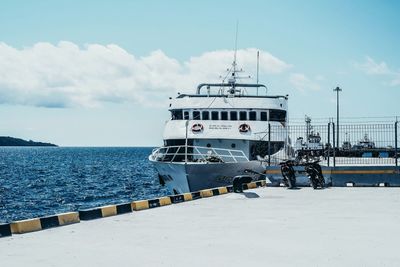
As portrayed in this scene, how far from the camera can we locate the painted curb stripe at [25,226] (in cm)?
1041

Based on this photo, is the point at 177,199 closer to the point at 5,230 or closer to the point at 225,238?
the point at 225,238

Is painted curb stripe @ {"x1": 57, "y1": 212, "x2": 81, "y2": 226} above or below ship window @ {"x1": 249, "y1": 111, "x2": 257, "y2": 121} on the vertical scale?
below

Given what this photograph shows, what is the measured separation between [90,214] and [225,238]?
3955 mm

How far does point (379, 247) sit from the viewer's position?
28.9 ft

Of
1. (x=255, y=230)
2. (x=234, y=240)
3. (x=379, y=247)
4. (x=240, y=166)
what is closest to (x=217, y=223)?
(x=255, y=230)

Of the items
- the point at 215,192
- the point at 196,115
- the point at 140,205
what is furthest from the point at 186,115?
the point at 140,205

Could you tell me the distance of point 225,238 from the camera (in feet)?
32.2

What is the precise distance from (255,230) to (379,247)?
2726 mm

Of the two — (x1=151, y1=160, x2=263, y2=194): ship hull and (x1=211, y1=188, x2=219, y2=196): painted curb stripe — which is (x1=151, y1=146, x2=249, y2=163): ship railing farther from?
(x1=211, y1=188, x2=219, y2=196): painted curb stripe

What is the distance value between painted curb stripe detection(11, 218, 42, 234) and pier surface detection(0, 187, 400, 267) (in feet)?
0.95

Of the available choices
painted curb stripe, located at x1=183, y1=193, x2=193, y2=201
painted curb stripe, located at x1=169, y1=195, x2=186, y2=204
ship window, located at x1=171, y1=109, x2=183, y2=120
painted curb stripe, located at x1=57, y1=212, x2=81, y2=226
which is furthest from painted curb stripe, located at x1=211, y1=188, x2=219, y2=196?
ship window, located at x1=171, y1=109, x2=183, y2=120

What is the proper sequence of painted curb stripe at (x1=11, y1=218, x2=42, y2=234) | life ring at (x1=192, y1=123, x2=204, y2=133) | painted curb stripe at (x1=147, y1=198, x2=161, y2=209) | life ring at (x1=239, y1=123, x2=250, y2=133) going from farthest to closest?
life ring at (x1=192, y1=123, x2=204, y2=133) < life ring at (x1=239, y1=123, x2=250, y2=133) < painted curb stripe at (x1=147, y1=198, x2=161, y2=209) < painted curb stripe at (x1=11, y1=218, x2=42, y2=234)

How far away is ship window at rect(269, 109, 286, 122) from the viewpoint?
28766 millimetres

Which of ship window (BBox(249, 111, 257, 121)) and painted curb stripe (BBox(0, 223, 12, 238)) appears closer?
painted curb stripe (BBox(0, 223, 12, 238))
